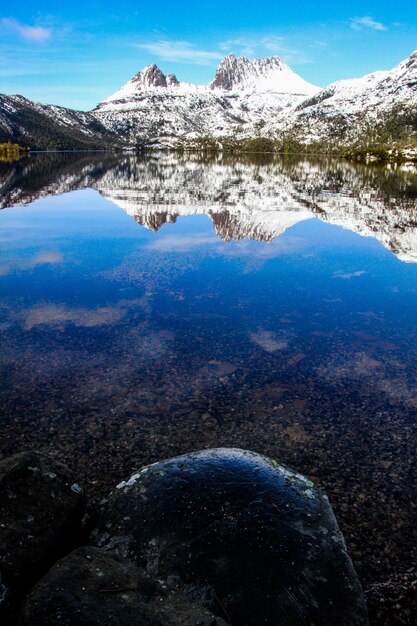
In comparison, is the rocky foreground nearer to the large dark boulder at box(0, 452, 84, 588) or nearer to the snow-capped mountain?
the large dark boulder at box(0, 452, 84, 588)

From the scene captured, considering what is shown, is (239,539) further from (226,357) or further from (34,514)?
(226,357)

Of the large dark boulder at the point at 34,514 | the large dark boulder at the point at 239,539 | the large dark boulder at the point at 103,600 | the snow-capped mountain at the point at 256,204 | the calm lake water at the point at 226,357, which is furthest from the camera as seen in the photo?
the snow-capped mountain at the point at 256,204

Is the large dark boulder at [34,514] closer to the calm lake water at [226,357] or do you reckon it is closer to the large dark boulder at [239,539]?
the large dark boulder at [239,539]

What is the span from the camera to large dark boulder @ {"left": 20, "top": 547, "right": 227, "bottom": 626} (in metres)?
5.61

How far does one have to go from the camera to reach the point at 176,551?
821 cm

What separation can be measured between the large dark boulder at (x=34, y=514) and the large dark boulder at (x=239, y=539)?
3.26 feet

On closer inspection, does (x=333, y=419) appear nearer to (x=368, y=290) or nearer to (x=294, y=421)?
(x=294, y=421)

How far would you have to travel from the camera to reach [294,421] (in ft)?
48.0

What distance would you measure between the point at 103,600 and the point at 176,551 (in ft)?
8.43

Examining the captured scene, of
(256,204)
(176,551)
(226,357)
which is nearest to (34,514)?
(176,551)

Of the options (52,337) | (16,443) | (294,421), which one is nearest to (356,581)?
(294,421)

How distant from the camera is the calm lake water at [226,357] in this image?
1280 cm

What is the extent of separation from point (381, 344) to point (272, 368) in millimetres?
6306

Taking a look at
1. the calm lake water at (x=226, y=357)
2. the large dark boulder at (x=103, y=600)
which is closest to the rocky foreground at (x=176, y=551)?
the large dark boulder at (x=103, y=600)
